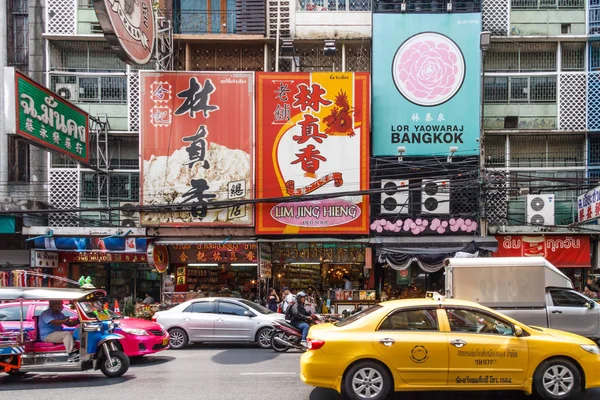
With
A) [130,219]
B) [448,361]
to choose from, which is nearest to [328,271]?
[130,219]

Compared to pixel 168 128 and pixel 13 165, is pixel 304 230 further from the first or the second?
pixel 13 165

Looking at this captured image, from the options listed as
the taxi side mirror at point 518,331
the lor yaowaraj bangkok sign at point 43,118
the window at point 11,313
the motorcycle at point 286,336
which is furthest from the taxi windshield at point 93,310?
the taxi side mirror at point 518,331

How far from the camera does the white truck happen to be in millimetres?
13141

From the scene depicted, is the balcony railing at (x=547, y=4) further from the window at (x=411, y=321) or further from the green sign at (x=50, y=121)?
the window at (x=411, y=321)

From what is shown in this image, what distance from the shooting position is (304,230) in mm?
19203

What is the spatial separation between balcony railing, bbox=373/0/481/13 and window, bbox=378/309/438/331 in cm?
1488

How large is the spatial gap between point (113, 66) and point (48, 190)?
5362 millimetres

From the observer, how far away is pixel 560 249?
19500 mm

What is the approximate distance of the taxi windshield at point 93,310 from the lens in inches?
418

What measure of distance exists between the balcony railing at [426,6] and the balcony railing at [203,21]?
5691 millimetres

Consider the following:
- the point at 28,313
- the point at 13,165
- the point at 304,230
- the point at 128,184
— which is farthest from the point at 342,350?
the point at 13,165

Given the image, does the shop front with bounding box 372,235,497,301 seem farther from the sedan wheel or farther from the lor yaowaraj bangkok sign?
the lor yaowaraj bangkok sign

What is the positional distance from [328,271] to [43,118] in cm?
1107

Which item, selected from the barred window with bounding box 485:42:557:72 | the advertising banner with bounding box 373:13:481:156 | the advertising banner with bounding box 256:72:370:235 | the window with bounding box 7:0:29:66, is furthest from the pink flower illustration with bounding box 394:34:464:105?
the window with bounding box 7:0:29:66
